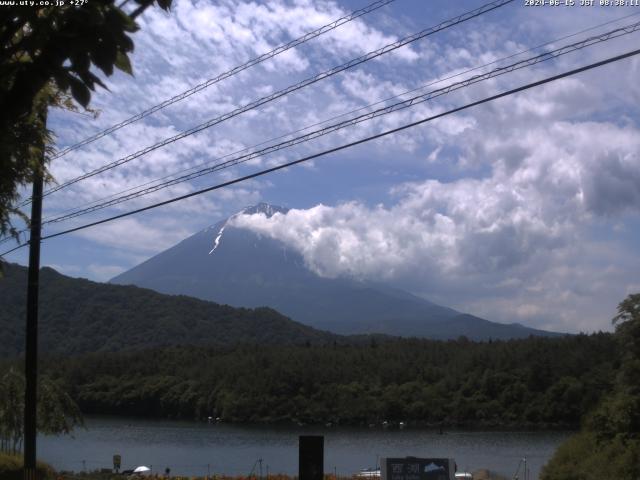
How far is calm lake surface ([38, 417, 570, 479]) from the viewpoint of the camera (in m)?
45.7

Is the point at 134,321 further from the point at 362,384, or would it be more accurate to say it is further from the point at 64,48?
the point at 64,48

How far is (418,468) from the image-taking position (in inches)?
541

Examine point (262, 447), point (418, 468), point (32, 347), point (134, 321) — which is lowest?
point (262, 447)

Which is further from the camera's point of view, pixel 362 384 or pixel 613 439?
pixel 362 384

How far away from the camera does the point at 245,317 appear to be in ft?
575

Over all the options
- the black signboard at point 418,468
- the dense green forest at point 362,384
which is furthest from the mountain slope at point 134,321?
the black signboard at point 418,468

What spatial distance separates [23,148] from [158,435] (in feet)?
220

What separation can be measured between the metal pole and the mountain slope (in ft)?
400

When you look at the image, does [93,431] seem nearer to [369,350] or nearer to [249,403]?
[249,403]

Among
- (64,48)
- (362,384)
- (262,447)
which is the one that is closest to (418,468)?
(64,48)

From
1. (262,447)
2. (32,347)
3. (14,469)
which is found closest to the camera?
(32,347)

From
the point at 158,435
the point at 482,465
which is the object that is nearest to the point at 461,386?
the point at 158,435

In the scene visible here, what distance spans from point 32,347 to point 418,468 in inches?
363

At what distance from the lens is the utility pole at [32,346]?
17625 millimetres
